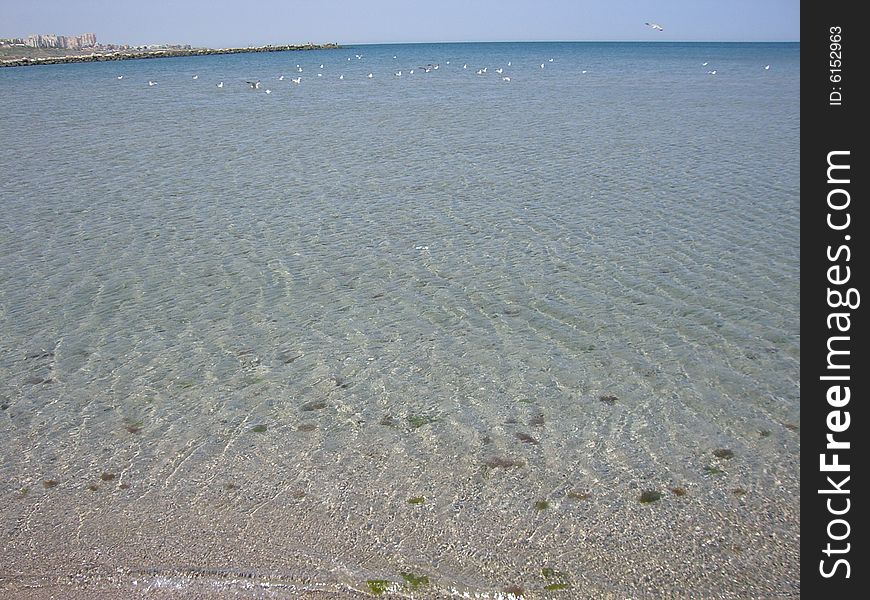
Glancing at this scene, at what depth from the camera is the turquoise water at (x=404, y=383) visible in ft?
13.2

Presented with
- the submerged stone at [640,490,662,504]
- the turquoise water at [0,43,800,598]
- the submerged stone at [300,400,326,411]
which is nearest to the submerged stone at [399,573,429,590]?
the turquoise water at [0,43,800,598]

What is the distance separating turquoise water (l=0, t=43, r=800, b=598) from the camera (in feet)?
13.2

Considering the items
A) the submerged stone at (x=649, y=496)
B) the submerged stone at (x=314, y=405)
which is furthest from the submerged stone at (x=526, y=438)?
the submerged stone at (x=314, y=405)

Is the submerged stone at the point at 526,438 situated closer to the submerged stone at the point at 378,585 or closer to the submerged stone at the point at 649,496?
the submerged stone at the point at 649,496

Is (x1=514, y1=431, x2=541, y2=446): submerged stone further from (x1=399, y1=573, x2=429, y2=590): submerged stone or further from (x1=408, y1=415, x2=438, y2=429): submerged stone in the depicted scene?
(x1=399, y1=573, x2=429, y2=590): submerged stone

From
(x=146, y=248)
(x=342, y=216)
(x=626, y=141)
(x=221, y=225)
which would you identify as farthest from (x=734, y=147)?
(x=146, y=248)

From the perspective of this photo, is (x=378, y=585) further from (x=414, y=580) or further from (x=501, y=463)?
(x=501, y=463)

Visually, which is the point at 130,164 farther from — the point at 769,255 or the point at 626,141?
the point at 769,255

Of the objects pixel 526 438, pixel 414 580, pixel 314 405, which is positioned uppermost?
pixel 314 405

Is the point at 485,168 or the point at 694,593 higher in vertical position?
the point at 485,168

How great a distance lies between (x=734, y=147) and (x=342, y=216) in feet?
31.7

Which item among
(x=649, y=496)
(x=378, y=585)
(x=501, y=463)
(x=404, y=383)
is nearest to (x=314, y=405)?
(x=404, y=383)

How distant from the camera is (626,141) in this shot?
57.3 feet

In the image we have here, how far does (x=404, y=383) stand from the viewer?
5.88 metres
